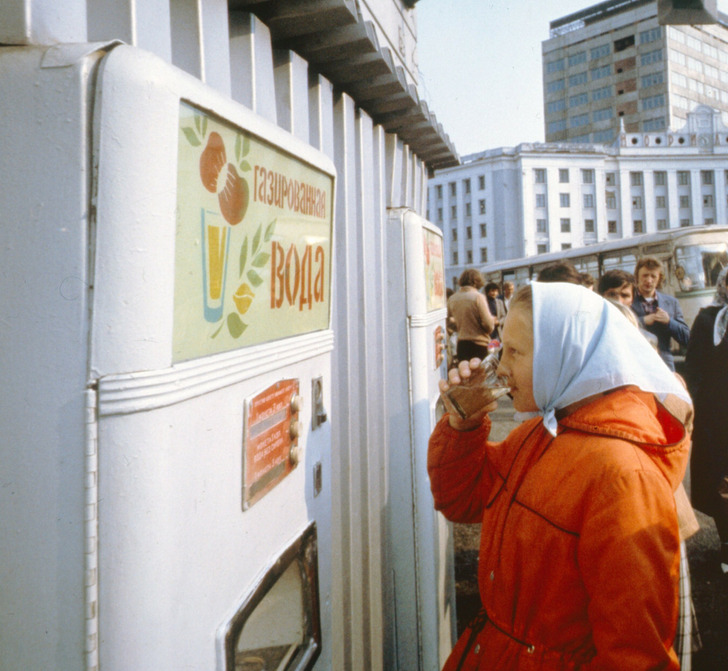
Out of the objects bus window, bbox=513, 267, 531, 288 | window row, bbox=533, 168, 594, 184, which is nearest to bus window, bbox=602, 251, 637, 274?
bus window, bbox=513, 267, 531, 288

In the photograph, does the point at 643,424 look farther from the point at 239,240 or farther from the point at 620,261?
the point at 620,261

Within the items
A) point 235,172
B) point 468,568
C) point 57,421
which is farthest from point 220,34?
point 468,568

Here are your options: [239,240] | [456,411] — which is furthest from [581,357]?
[239,240]

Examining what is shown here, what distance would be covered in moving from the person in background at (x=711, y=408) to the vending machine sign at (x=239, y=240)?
2987mm

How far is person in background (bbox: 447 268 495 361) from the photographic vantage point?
23.9 feet

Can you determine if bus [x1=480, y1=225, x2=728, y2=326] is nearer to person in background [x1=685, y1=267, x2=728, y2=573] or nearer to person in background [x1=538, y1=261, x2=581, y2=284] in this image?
person in background [x1=685, y1=267, x2=728, y2=573]

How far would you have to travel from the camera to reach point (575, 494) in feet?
4.75

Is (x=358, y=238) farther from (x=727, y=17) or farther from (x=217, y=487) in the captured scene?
(x=727, y=17)

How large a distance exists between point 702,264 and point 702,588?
1235 cm

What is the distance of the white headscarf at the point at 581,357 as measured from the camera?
5.21ft

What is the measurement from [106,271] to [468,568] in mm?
4102

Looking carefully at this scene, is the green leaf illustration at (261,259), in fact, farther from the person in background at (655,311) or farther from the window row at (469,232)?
the window row at (469,232)

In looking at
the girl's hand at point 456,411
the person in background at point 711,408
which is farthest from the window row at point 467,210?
the girl's hand at point 456,411

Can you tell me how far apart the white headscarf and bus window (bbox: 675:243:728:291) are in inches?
562
